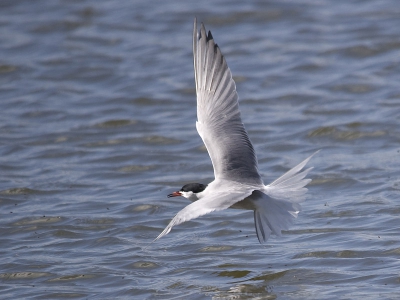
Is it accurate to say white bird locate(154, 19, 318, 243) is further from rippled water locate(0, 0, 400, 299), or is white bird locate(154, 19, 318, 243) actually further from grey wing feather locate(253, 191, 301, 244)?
rippled water locate(0, 0, 400, 299)

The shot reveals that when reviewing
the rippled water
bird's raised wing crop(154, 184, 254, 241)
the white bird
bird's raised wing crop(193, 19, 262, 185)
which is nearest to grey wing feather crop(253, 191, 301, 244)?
the white bird

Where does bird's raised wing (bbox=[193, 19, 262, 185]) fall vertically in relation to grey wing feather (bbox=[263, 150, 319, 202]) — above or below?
above

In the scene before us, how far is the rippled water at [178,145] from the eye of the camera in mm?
5637

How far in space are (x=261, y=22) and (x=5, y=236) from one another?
23.2 feet

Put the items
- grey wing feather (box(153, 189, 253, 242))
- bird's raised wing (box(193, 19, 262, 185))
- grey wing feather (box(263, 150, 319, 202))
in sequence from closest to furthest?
1. grey wing feather (box(153, 189, 253, 242))
2. grey wing feather (box(263, 150, 319, 202))
3. bird's raised wing (box(193, 19, 262, 185))

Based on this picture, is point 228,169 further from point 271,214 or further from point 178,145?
point 178,145

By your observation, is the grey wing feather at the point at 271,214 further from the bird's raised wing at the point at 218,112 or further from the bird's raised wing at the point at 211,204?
the bird's raised wing at the point at 218,112

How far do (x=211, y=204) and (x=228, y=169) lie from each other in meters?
1.04

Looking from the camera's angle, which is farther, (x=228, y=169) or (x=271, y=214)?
(x=228, y=169)

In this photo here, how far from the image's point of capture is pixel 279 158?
26.8ft

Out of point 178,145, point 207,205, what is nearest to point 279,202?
point 207,205

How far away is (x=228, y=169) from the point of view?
5.81 m

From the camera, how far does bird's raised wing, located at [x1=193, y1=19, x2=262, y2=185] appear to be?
5.95m

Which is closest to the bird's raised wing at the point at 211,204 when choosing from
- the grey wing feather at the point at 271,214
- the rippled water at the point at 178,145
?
the grey wing feather at the point at 271,214
